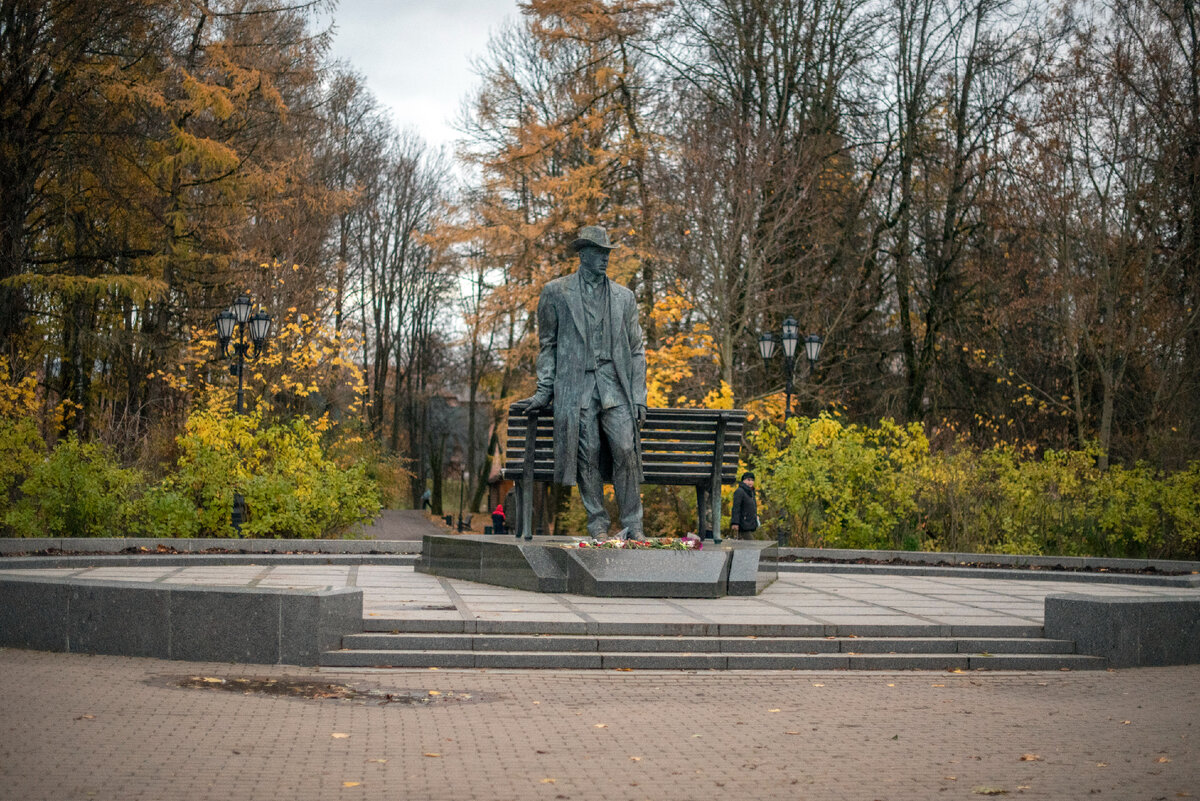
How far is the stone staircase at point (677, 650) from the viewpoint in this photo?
8812mm

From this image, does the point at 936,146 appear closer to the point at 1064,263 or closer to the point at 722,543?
the point at 1064,263

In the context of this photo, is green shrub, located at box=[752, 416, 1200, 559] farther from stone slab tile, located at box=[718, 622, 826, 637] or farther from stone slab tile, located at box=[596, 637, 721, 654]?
stone slab tile, located at box=[596, 637, 721, 654]

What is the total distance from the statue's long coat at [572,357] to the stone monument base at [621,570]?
2.49 feet

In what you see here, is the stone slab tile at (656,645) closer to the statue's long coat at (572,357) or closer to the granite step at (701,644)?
the granite step at (701,644)

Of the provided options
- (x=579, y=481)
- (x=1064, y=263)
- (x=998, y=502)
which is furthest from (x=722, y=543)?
(x=1064, y=263)

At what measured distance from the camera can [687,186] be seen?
93.3 feet

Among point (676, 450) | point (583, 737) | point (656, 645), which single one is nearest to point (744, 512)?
point (676, 450)

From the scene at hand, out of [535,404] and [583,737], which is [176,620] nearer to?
[583,737]

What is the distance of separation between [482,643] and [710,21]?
2610 cm

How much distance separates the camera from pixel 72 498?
16188mm

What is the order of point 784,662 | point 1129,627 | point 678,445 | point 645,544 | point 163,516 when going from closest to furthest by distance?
point 784,662 → point 1129,627 → point 645,544 → point 678,445 → point 163,516

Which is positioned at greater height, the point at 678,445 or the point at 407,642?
the point at 678,445

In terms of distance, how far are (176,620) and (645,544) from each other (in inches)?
165

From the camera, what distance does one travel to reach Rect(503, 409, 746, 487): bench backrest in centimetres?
1260
